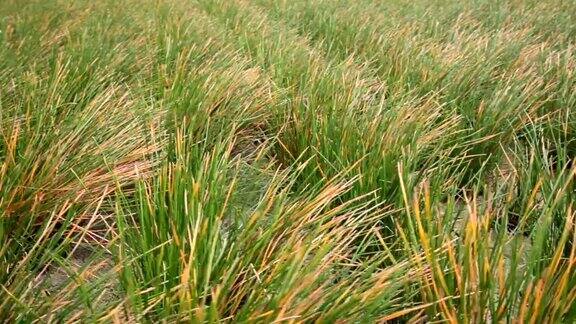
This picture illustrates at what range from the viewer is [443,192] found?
61.9 inches

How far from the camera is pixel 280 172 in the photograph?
1.78m

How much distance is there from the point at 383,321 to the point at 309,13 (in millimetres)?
3843

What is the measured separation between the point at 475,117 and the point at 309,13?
2745 mm

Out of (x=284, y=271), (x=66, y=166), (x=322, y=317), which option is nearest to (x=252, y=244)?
(x=284, y=271)

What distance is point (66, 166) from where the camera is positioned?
1467mm

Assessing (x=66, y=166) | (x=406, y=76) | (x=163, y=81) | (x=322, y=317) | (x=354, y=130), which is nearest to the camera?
(x=322, y=317)

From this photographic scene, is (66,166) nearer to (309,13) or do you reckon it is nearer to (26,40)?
(26,40)

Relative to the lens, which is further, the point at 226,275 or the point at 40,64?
the point at 40,64

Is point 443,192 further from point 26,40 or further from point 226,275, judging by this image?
point 26,40

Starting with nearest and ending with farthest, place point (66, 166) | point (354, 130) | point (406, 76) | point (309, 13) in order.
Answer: point (66, 166)
point (354, 130)
point (406, 76)
point (309, 13)

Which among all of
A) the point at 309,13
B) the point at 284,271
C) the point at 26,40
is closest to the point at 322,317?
the point at 284,271

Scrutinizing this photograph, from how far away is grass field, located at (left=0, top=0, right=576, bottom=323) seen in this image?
969 mm

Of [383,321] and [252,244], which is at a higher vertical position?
[252,244]

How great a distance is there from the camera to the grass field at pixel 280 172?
0.97m
